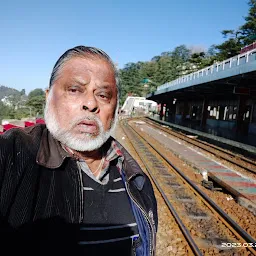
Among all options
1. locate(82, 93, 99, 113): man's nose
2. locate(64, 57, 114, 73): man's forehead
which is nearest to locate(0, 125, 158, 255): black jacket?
locate(82, 93, 99, 113): man's nose

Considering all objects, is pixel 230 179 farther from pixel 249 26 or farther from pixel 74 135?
pixel 249 26

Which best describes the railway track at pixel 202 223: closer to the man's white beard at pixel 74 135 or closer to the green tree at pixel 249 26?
the man's white beard at pixel 74 135

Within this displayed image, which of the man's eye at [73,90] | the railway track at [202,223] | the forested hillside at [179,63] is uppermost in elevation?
the forested hillside at [179,63]

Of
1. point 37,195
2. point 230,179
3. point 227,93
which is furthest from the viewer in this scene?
point 227,93

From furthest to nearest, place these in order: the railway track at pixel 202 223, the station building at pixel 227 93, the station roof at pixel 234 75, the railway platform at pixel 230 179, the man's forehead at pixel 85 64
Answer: the station building at pixel 227 93 < the station roof at pixel 234 75 < the railway platform at pixel 230 179 < the railway track at pixel 202 223 < the man's forehead at pixel 85 64

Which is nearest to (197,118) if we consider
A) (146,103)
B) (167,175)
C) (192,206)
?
(167,175)

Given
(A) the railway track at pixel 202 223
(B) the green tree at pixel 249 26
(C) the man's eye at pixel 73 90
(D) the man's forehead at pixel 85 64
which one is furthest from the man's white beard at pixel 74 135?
(B) the green tree at pixel 249 26

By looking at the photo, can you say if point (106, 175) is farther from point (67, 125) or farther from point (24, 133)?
point (24, 133)

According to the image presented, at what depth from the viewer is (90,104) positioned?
182cm

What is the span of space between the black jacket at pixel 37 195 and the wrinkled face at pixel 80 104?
0.14 m

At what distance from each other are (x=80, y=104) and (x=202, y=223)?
18.2 feet

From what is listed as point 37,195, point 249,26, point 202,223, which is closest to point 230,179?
point 202,223

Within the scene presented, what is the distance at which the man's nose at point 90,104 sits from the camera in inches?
71.7

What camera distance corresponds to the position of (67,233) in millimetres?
1476
